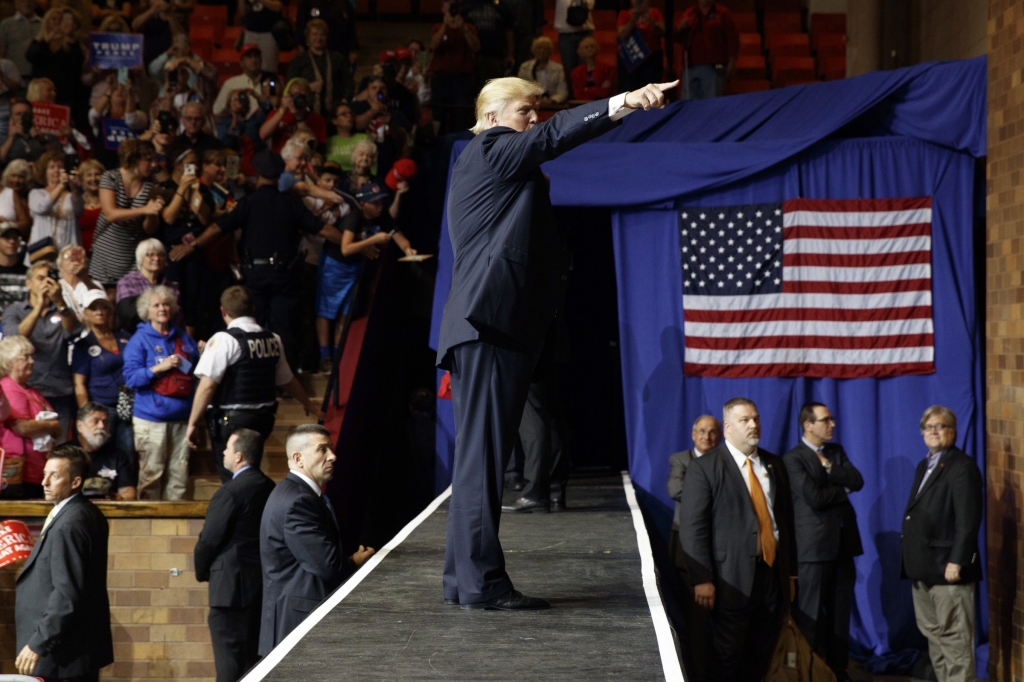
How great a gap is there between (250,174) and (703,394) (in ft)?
13.7

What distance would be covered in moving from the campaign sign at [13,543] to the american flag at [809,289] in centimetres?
497

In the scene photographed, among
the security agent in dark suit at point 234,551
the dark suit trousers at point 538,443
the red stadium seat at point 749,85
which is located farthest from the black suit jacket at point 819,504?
the red stadium seat at point 749,85

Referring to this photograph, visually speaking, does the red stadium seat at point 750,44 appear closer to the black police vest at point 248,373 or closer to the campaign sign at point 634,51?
the campaign sign at point 634,51

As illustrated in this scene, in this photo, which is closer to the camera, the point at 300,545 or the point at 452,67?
the point at 300,545

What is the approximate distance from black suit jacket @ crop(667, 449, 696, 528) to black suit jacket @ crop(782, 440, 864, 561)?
688 millimetres

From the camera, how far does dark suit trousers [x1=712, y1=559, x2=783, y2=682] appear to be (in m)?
6.87

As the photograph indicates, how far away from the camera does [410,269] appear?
10102 millimetres

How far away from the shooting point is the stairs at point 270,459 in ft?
26.8

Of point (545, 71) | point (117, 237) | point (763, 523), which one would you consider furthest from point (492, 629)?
point (545, 71)

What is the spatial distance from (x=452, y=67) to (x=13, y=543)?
602 centimetres

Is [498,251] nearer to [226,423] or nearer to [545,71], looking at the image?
[226,423]

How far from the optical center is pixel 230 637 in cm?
636

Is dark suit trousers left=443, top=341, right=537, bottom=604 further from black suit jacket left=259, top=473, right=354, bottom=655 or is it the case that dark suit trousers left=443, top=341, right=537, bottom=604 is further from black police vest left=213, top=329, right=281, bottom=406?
black police vest left=213, top=329, right=281, bottom=406

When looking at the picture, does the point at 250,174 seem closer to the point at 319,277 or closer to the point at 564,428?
the point at 319,277
